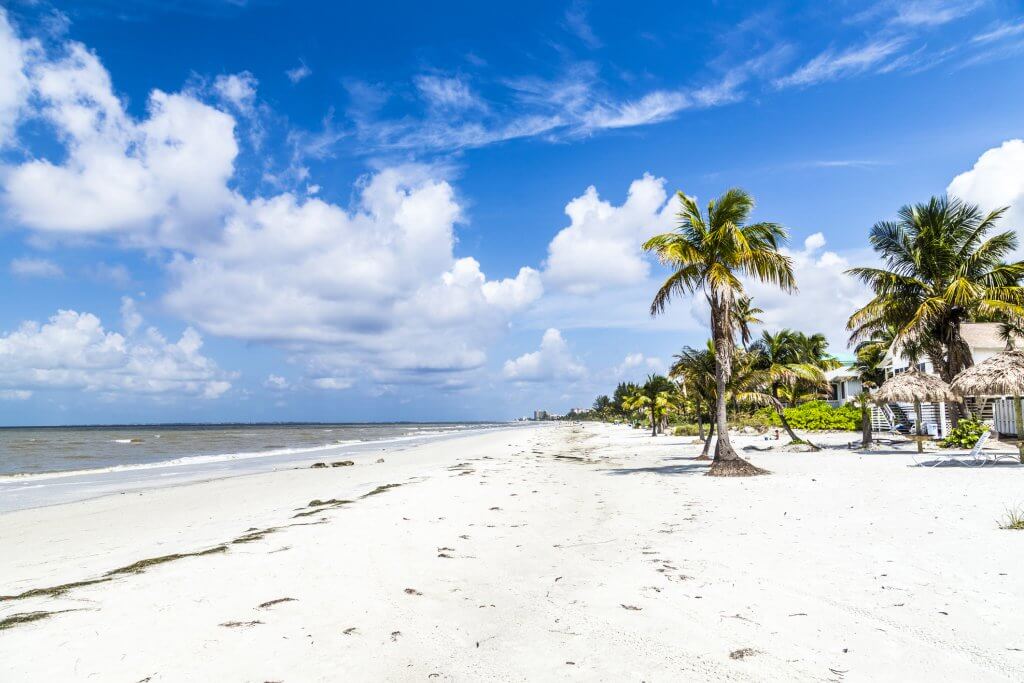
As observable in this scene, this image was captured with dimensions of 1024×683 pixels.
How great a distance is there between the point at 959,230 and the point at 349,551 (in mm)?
24461

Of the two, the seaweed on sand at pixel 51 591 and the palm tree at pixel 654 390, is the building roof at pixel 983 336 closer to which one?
the palm tree at pixel 654 390

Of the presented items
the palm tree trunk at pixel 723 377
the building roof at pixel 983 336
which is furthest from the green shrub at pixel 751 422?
the palm tree trunk at pixel 723 377

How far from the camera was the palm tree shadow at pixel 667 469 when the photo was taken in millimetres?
16986

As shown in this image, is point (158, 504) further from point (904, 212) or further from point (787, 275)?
point (904, 212)

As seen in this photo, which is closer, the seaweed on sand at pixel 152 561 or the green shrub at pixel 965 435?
the seaweed on sand at pixel 152 561

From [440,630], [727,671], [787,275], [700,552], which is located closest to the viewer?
[727,671]

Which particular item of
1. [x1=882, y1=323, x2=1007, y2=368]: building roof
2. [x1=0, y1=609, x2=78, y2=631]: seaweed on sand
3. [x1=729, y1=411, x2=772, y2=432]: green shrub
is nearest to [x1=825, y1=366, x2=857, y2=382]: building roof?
[x1=729, y1=411, x2=772, y2=432]: green shrub

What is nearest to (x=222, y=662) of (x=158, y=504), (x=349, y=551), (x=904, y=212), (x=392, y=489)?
(x=349, y=551)

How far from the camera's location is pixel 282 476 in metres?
19.9

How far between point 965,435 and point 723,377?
36.0 ft

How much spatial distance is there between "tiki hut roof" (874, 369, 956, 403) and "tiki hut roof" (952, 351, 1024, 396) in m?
1.61

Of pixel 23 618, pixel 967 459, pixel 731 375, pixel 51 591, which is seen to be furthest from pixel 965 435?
pixel 23 618

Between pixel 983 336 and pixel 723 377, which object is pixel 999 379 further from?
pixel 983 336

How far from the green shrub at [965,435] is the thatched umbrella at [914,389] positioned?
3.33ft
